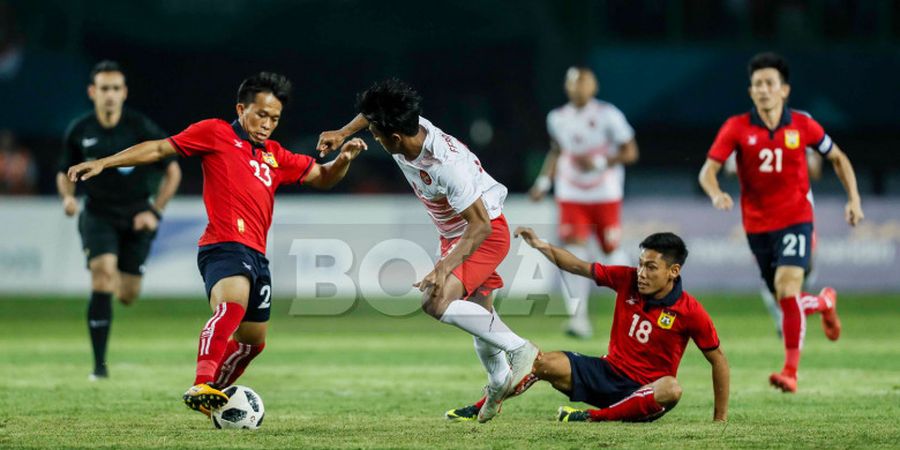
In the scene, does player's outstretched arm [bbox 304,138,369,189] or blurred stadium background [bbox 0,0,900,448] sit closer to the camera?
player's outstretched arm [bbox 304,138,369,189]

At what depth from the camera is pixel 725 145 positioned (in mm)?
10023

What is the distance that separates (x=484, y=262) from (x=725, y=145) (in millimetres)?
3106

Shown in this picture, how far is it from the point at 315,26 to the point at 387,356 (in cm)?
1446

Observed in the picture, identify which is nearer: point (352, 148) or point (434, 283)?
point (434, 283)

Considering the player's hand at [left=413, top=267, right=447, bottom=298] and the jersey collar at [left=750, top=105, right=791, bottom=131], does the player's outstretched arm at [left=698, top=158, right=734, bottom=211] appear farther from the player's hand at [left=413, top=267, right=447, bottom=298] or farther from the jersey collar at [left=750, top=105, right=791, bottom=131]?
the player's hand at [left=413, top=267, right=447, bottom=298]

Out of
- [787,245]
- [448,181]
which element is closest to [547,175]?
[787,245]

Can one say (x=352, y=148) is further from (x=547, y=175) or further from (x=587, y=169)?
(x=587, y=169)

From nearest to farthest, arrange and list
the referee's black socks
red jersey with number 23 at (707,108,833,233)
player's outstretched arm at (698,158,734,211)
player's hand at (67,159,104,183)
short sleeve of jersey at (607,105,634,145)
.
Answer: player's hand at (67,159,104,183)
player's outstretched arm at (698,158,734,211)
red jersey with number 23 at (707,108,833,233)
the referee's black socks
short sleeve of jersey at (607,105,634,145)

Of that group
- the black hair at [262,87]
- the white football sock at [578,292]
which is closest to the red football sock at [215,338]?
the black hair at [262,87]

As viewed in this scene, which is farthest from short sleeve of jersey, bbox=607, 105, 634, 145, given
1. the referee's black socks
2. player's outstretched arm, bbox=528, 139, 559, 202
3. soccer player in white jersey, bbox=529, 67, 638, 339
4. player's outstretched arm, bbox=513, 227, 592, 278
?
player's outstretched arm, bbox=513, 227, 592, 278

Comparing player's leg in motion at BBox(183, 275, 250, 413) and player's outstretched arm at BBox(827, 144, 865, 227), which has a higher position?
player's outstretched arm at BBox(827, 144, 865, 227)

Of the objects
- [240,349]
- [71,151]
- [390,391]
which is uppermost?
[71,151]

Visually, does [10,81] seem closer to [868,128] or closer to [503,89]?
[503,89]

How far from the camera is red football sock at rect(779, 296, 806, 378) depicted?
9.52 m
